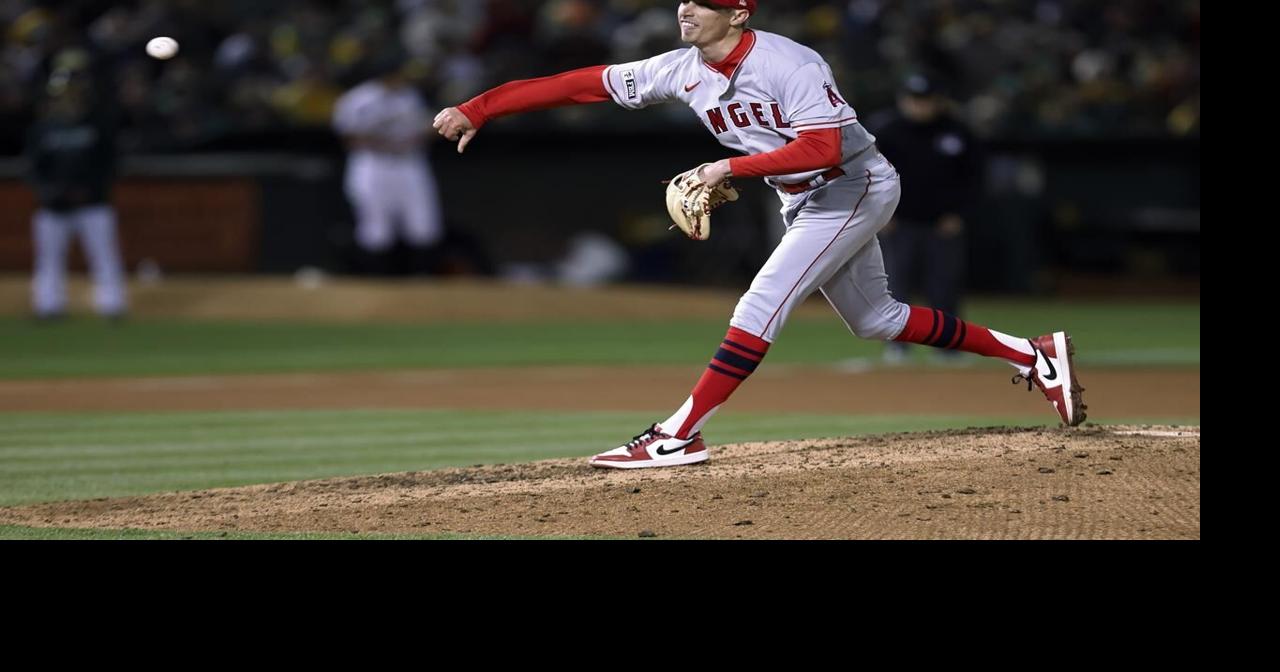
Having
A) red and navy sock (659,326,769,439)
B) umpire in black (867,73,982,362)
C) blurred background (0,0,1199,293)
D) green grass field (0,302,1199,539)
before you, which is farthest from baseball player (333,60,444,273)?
red and navy sock (659,326,769,439)

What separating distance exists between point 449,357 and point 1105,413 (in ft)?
20.7

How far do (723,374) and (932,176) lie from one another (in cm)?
725

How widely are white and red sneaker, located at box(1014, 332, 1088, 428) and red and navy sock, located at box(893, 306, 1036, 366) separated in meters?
0.04

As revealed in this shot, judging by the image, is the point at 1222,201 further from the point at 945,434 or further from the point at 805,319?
the point at 805,319

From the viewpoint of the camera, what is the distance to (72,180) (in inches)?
687

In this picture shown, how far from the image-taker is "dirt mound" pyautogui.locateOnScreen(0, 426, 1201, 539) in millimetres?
5695

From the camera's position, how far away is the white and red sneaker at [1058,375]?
7.20 m

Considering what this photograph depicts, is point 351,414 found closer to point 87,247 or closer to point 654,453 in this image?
point 654,453

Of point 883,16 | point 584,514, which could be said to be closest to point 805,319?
point 883,16

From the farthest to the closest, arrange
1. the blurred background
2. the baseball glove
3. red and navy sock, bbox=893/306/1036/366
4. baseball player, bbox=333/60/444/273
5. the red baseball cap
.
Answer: the blurred background → baseball player, bbox=333/60/444/273 → red and navy sock, bbox=893/306/1036/366 → the baseball glove → the red baseball cap

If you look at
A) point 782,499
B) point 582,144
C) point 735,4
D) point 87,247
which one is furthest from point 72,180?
point 782,499

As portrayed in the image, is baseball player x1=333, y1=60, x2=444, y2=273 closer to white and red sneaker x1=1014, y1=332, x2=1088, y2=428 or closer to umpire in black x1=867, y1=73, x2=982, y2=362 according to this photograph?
umpire in black x1=867, y1=73, x2=982, y2=362

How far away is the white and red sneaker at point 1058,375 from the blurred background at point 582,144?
12857 millimetres

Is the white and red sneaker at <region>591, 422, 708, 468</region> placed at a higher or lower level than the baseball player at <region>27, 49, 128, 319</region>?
lower
